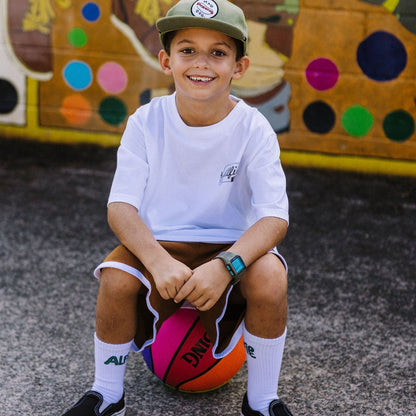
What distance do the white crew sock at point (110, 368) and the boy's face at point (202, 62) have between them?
85 cm

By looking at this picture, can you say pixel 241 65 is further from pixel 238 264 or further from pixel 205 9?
pixel 238 264

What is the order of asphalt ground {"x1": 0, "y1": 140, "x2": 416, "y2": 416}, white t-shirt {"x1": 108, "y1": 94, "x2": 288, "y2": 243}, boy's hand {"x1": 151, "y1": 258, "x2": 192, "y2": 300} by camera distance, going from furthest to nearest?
asphalt ground {"x1": 0, "y1": 140, "x2": 416, "y2": 416}
white t-shirt {"x1": 108, "y1": 94, "x2": 288, "y2": 243}
boy's hand {"x1": 151, "y1": 258, "x2": 192, "y2": 300}

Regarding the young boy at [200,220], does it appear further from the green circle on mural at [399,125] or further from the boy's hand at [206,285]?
the green circle on mural at [399,125]

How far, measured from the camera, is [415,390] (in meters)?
2.42

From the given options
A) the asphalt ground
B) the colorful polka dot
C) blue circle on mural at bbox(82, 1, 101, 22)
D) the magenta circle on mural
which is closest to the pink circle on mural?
the colorful polka dot

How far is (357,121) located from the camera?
5.26 metres

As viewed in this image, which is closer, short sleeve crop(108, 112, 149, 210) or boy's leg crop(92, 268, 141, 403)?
boy's leg crop(92, 268, 141, 403)

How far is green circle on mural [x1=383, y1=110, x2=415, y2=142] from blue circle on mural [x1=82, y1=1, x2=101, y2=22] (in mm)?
2463

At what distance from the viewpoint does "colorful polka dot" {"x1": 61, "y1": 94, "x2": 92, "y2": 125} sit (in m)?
5.56

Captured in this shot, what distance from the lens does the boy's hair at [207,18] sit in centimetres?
204

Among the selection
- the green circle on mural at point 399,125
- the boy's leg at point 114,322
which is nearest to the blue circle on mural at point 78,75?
the green circle on mural at point 399,125

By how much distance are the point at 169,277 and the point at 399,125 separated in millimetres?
3724

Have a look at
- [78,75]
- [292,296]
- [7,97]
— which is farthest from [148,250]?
[7,97]

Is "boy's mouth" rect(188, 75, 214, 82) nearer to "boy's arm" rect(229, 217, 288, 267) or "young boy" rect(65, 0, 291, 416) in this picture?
"young boy" rect(65, 0, 291, 416)
